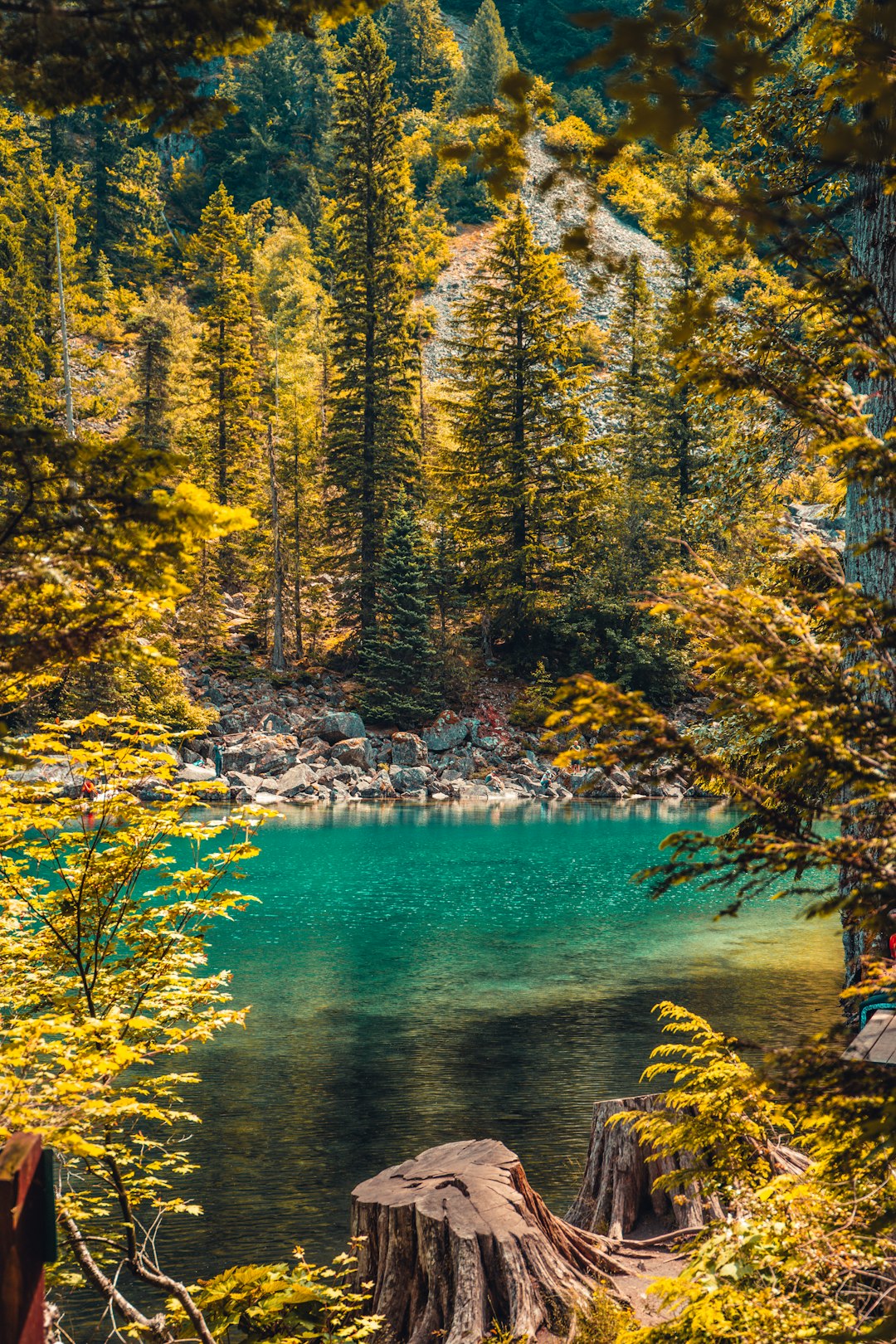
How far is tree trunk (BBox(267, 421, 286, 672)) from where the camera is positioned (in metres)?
37.7

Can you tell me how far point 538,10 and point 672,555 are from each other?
246ft

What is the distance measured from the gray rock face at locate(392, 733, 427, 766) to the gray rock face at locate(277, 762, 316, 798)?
3309 millimetres

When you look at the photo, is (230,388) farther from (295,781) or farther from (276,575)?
(295,781)

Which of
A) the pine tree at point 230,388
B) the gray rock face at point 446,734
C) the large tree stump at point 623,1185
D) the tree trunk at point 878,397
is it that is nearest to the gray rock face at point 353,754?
the gray rock face at point 446,734

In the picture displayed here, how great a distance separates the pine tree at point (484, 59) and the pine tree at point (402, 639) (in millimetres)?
53369

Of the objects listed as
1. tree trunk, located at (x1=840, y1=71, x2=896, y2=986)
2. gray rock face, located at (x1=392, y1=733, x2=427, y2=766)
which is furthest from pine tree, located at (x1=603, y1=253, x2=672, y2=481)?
tree trunk, located at (x1=840, y1=71, x2=896, y2=986)

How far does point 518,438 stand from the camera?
1585 inches

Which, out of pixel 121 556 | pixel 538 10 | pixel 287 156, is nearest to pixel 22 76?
A: pixel 121 556

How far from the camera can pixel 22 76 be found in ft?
8.54

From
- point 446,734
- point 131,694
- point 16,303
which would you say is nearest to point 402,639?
point 446,734

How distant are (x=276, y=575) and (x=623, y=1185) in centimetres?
3366

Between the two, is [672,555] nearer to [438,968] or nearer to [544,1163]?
[438,968]

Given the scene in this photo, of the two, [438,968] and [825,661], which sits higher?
[825,661]

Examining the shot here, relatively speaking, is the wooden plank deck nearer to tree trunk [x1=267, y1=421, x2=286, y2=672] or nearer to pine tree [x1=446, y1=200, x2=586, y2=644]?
tree trunk [x1=267, y1=421, x2=286, y2=672]
